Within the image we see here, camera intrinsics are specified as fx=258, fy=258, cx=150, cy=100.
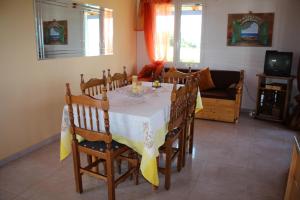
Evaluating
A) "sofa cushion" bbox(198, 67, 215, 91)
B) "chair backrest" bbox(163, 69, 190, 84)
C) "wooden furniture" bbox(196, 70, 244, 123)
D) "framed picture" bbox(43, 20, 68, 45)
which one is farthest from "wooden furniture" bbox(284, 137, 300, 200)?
"sofa cushion" bbox(198, 67, 215, 91)

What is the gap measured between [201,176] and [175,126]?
0.69 m

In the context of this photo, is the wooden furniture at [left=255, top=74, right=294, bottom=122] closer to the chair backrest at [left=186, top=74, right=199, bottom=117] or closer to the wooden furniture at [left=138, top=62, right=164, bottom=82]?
the wooden furniture at [left=138, top=62, right=164, bottom=82]

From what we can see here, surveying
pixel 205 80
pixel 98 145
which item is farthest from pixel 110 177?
pixel 205 80

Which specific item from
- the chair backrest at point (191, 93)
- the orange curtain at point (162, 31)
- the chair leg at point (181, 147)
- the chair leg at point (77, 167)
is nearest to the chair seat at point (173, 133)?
the chair leg at point (181, 147)

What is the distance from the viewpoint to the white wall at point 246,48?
4543mm

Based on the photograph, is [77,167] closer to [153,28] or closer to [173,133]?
[173,133]

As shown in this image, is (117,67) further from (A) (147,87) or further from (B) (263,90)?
(B) (263,90)

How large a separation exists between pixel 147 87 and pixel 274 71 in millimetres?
2486

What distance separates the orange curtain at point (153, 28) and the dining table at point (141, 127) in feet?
10.0

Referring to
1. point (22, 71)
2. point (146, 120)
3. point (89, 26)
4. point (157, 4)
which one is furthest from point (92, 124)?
point (157, 4)

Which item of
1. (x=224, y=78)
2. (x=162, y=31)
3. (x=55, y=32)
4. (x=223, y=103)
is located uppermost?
(x=162, y=31)

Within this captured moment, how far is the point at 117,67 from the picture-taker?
198 inches

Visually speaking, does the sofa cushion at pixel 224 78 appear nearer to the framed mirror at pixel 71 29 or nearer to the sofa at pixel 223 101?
the sofa at pixel 223 101

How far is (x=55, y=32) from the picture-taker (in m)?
3.46
